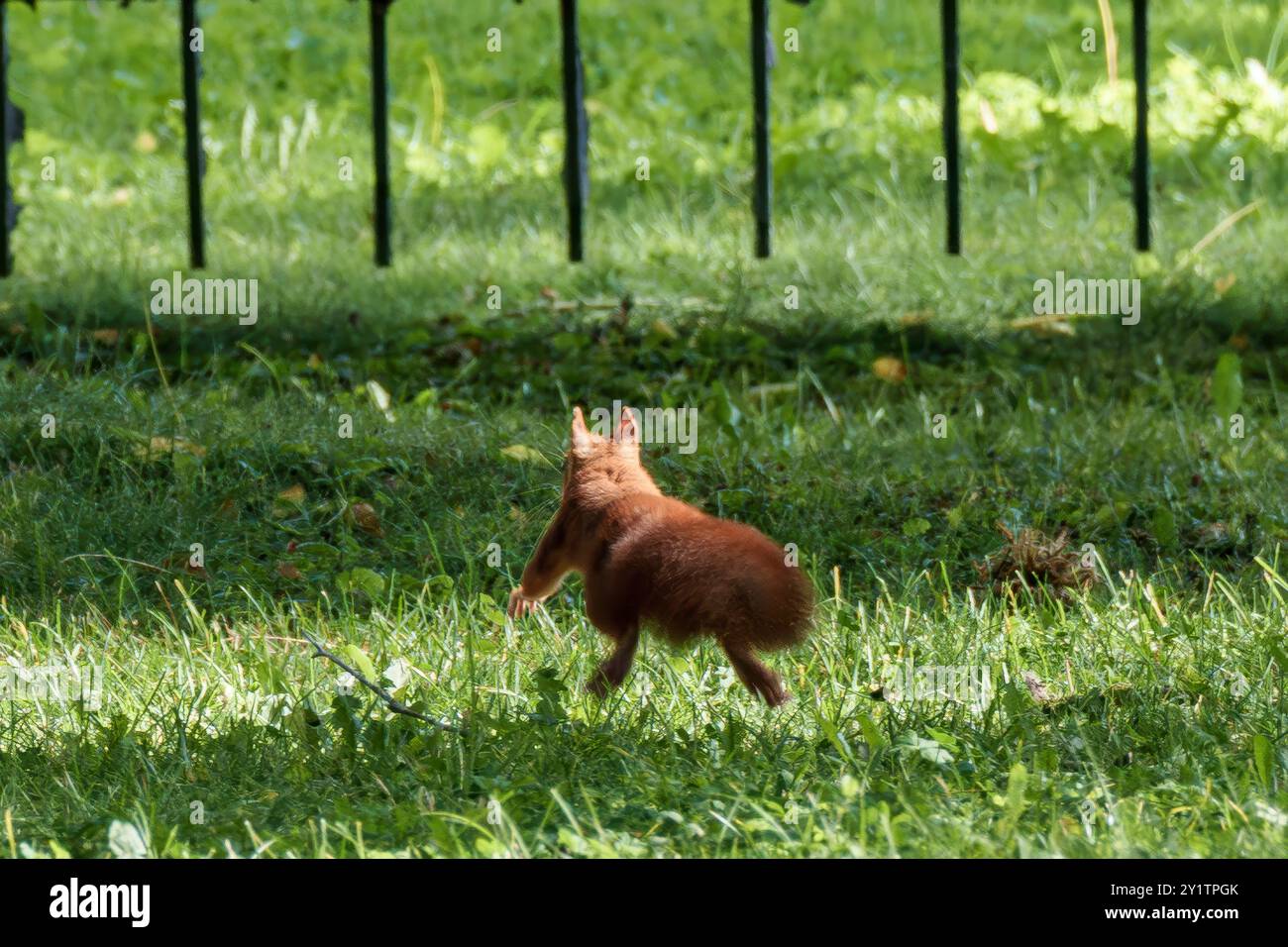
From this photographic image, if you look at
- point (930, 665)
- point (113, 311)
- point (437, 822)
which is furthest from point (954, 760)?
point (113, 311)

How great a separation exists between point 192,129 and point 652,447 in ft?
6.65

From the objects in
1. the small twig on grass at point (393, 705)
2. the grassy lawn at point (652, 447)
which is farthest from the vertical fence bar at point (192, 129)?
the small twig on grass at point (393, 705)

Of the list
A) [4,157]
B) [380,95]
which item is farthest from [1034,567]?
[4,157]

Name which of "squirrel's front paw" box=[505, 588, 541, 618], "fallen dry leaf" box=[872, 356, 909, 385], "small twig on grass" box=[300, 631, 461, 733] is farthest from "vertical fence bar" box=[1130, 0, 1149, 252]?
"small twig on grass" box=[300, 631, 461, 733]

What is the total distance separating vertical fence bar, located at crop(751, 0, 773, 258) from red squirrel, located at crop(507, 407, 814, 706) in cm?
Answer: 251

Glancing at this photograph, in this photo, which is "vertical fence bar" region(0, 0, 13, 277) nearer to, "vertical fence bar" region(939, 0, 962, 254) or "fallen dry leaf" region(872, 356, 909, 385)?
Result: "fallen dry leaf" region(872, 356, 909, 385)

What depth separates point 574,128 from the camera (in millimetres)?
6039

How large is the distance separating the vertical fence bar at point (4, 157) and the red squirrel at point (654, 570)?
10.8 ft

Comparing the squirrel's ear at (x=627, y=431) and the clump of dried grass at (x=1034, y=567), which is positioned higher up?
the squirrel's ear at (x=627, y=431)

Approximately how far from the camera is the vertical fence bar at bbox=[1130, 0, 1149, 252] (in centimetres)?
596

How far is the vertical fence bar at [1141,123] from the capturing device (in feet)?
19.6

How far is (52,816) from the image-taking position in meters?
3.27

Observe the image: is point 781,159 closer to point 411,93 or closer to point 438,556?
point 411,93

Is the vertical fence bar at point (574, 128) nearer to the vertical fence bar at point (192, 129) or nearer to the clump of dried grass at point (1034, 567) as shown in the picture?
the vertical fence bar at point (192, 129)
